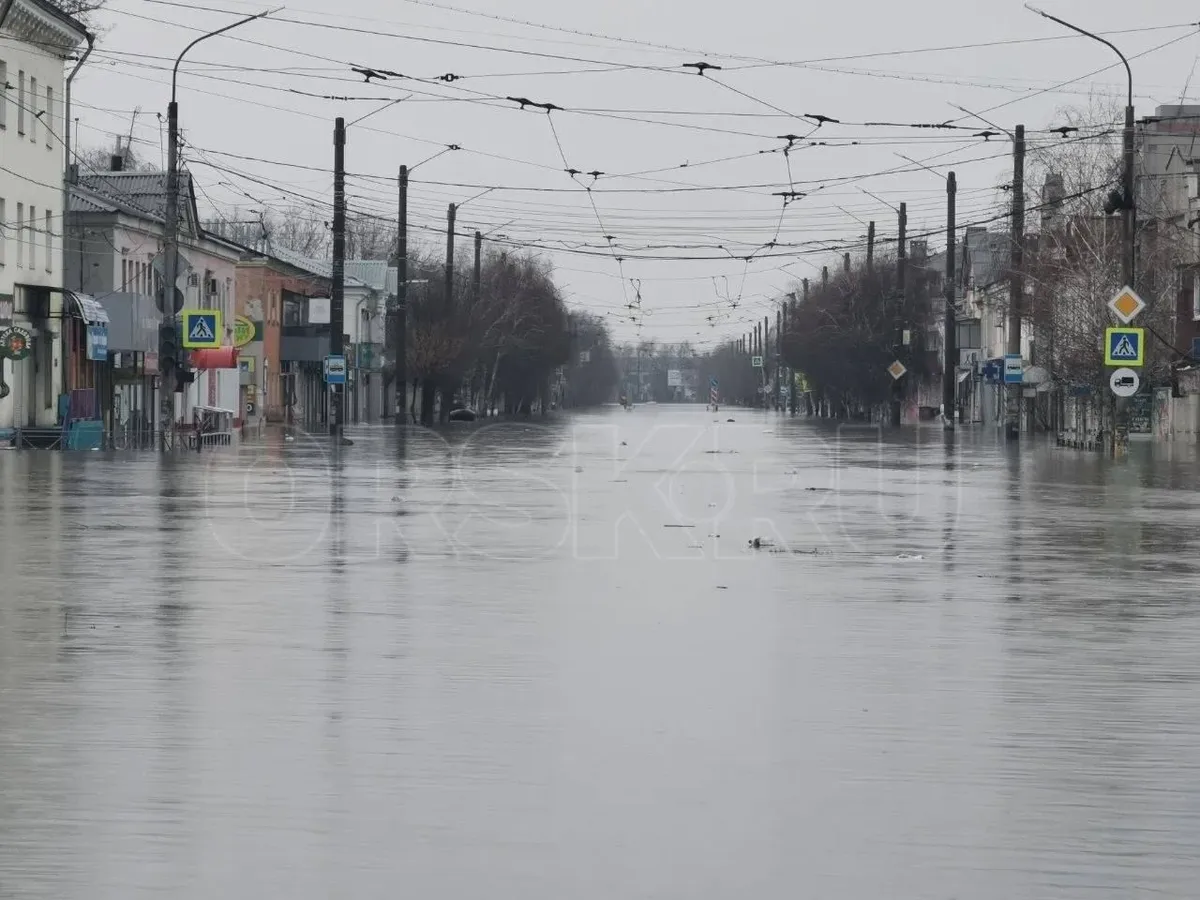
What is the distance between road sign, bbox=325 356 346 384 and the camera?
66062 millimetres

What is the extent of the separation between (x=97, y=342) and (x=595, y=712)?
2215 inches

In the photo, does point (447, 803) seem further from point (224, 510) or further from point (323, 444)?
point (323, 444)

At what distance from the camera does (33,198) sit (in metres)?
63.9

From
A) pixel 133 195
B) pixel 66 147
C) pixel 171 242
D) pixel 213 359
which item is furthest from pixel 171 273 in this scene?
pixel 213 359

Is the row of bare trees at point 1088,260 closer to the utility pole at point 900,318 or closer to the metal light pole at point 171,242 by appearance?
the utility pole at point 900,318

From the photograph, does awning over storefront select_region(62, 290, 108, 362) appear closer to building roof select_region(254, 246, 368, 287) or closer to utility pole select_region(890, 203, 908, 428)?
utility pole select_region(890, 203, 908, 428)

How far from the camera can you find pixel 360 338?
13138 centimetres

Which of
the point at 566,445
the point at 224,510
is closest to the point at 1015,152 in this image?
the point at 566,445

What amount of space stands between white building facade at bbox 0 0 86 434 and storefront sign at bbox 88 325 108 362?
0.97 m

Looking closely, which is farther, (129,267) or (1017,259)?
(129,267)

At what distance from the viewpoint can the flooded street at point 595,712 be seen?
717cm

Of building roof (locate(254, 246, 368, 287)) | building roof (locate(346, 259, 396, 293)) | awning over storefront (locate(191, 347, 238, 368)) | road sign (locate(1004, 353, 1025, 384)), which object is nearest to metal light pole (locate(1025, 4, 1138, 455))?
road sign (locate(1004, 353, 1025, 384))

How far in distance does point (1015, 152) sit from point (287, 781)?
5444 cm

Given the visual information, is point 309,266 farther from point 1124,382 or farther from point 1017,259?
point 1124,382
